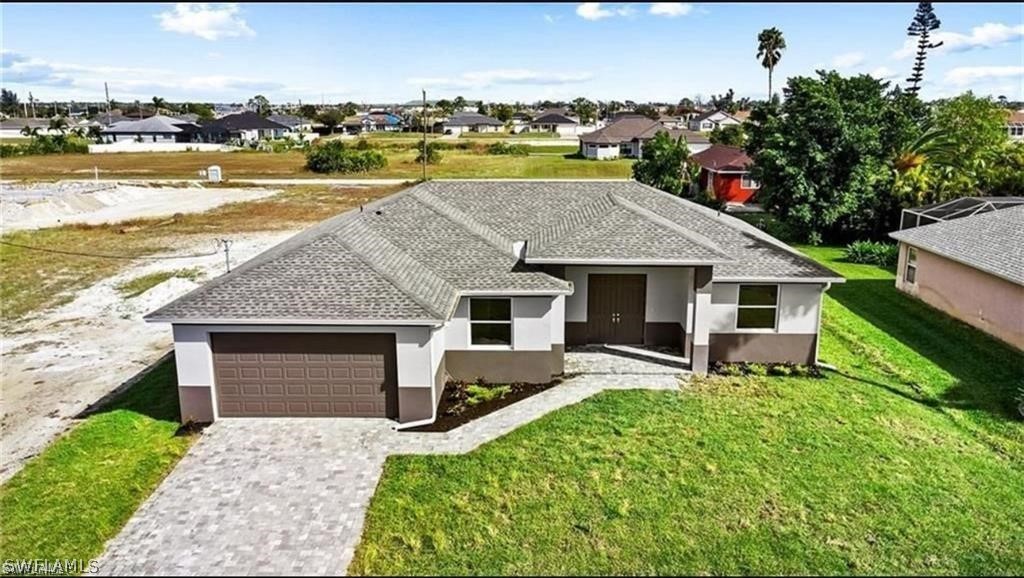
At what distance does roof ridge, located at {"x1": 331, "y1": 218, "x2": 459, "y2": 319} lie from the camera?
14008mm

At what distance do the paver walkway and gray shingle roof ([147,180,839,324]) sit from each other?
230 cm

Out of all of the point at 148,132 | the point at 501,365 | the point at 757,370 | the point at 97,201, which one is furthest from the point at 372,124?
the point at 757,370

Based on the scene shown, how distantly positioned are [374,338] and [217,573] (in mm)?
5488

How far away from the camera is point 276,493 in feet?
36.5

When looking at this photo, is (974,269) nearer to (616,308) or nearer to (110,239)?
(616,308)

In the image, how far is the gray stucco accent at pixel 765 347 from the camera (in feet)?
56.4

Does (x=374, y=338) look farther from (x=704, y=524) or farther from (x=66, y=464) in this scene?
(x=704, y=524)

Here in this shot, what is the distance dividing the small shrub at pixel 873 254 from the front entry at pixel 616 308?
16687 mm

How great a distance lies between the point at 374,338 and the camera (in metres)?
13.7

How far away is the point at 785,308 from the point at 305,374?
11.7 m

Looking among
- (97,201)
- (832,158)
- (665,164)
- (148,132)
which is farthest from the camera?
(148,132)

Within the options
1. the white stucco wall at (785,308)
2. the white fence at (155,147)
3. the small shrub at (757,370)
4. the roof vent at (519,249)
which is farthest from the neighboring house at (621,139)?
the small shrub at (757,370)

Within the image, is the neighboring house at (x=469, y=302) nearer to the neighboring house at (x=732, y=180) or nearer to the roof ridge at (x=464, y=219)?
the roof ridge at (x=464, y=219)

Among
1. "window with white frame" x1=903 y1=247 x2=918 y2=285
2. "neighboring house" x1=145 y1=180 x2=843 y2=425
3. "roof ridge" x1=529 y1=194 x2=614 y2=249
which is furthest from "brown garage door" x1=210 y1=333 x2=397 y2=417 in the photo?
"window with white frame" x1=903 y1=247 x2=918 y2=285
